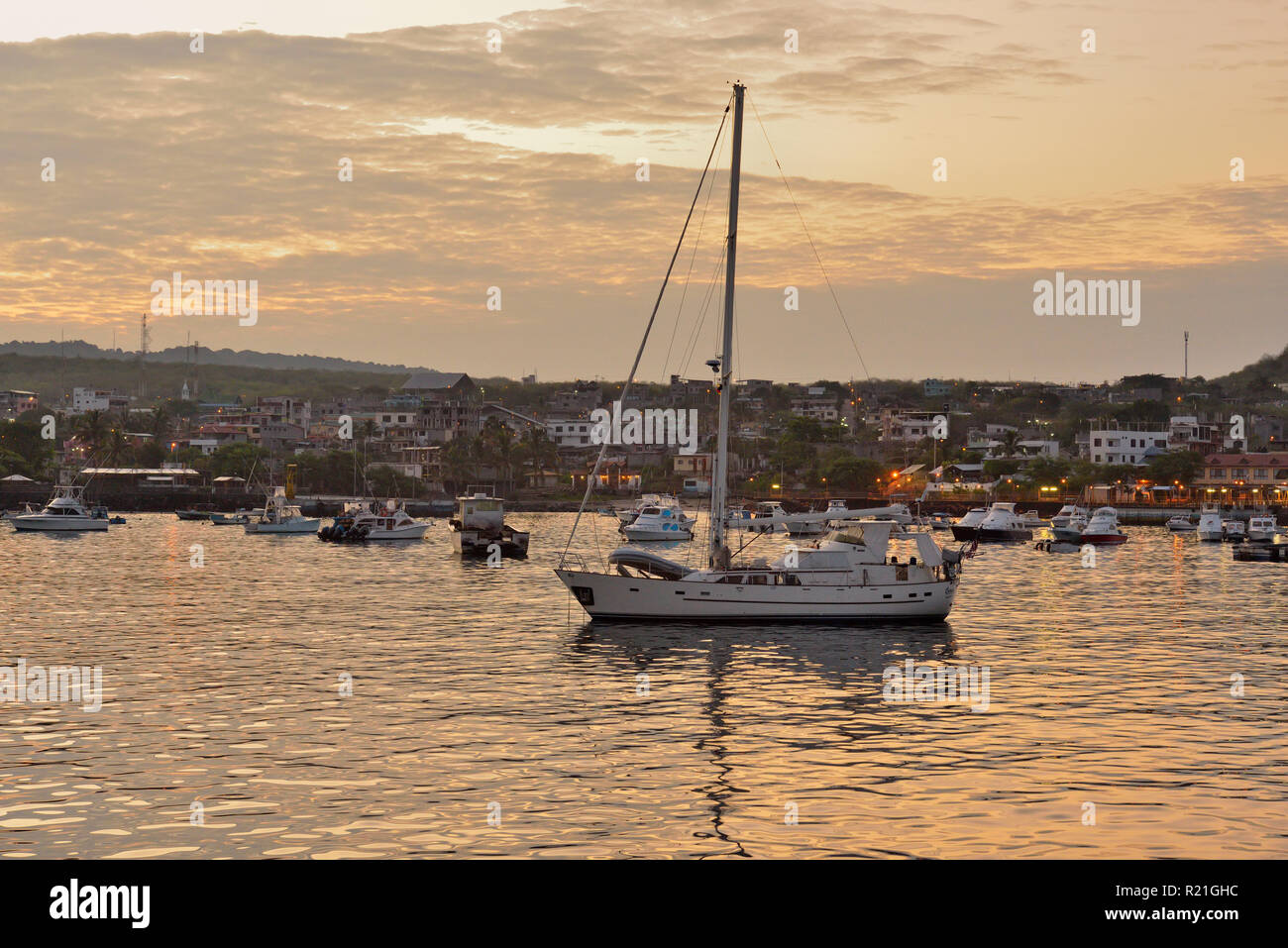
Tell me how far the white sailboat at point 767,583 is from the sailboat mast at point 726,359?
64mm

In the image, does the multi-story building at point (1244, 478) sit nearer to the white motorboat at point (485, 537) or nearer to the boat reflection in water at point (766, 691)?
the white motorboat at point (485, 537)

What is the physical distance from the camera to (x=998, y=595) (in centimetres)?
6681

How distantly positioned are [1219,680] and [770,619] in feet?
54.0

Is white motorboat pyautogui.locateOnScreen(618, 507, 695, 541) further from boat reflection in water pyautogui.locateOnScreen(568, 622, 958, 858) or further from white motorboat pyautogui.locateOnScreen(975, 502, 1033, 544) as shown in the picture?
boat reflection in water pyautogui.locateOnScreen(568, 622, 958, 858)

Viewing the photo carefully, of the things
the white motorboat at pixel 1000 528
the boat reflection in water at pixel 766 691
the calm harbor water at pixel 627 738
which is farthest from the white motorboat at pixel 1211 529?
the boat reflection in water at pixel 766 691

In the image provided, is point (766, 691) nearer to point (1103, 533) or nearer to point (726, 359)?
point (726, 359)

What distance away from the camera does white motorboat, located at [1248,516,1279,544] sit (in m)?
113

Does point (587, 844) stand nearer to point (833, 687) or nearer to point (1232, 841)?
point (1232, 841)

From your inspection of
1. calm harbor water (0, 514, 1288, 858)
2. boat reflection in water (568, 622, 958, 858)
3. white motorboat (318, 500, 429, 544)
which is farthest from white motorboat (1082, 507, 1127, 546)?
boat reflection in water (568, 622, 958, 858)

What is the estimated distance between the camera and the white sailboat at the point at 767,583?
45.4 m

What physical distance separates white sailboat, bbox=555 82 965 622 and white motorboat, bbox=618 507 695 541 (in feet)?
257

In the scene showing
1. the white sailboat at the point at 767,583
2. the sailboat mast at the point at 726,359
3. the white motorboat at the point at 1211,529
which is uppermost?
the sailboat mast at the point at 726,359
